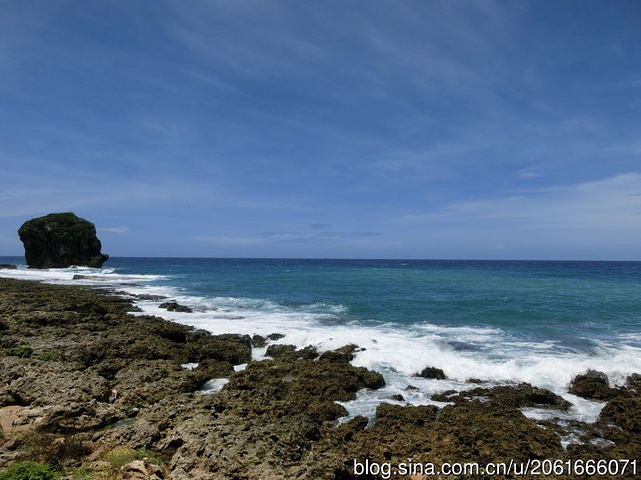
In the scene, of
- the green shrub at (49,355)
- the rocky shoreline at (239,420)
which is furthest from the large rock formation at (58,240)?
the green shrub at (49,355)

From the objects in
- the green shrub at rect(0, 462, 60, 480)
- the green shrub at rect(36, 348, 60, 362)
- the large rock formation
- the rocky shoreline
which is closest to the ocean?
the rocky shoreline

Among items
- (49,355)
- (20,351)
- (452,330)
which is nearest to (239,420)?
(49,355)

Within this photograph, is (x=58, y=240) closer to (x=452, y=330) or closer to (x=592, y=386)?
(x=452, y=330)

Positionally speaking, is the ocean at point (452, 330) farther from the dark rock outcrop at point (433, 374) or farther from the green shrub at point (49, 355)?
the green shrub at point (49, 355)

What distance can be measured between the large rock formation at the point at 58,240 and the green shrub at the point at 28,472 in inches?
3714

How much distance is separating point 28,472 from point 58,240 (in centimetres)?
9575

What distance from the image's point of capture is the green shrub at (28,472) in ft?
20.6

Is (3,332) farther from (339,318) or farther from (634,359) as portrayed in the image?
(634,359)

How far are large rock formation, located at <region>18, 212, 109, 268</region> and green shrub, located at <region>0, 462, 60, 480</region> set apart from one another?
94325mm

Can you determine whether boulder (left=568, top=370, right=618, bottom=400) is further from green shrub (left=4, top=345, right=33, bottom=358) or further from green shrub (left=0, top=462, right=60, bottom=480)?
green shrub (left=4, top=345, right=33, bottom=358)

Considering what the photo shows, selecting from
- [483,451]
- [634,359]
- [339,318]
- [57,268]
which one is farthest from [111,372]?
[57,268]

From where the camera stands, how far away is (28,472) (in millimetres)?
6461

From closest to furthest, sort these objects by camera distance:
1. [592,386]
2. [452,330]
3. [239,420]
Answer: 1. [239,420]
2. [592,386]
3. [452,330]

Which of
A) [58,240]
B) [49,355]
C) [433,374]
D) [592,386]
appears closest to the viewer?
[49,355]
